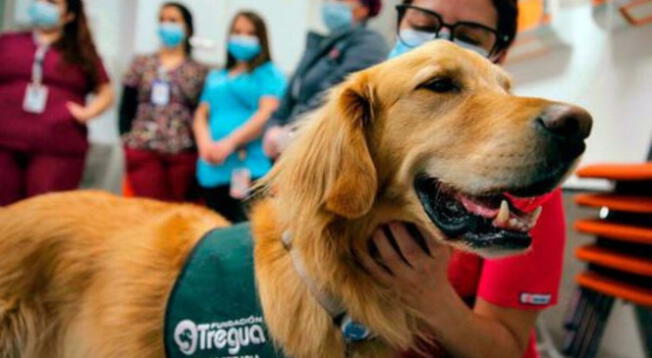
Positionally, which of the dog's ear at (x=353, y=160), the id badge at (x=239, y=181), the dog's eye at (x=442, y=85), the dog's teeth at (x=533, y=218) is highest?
the dog's eye at (x=442, y=85)

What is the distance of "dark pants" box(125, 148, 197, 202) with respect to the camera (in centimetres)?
298

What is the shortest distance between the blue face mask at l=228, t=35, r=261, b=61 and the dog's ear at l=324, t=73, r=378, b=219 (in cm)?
192

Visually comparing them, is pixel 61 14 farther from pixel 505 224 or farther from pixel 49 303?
pixel 505 224

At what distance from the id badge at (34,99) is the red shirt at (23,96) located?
2 centimetres

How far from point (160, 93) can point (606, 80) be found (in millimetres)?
2243

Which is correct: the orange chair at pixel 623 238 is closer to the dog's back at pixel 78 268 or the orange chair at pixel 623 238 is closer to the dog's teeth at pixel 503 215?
the dog's teeth at pixel 503 215

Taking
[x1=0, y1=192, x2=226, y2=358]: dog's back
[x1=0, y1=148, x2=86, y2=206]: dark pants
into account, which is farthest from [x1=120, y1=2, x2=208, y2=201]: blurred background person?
[x1=0, y1=192, x2=226, y2=358]: dog's back

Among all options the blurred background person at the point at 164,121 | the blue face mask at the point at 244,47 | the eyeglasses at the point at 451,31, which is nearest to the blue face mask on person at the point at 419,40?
the eyeglasses at the point at 451,31

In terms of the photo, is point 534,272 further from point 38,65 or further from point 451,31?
point 38,65

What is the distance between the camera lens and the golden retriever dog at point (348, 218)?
3.03 ft

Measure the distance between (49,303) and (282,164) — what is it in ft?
2.20

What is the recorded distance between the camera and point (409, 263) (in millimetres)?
1042

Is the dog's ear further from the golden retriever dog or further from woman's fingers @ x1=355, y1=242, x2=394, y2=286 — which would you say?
woman's fingers @ x1=355, y1=242, x2=394, y2=286

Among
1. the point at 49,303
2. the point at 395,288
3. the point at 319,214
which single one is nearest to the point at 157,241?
the point at 49,303
